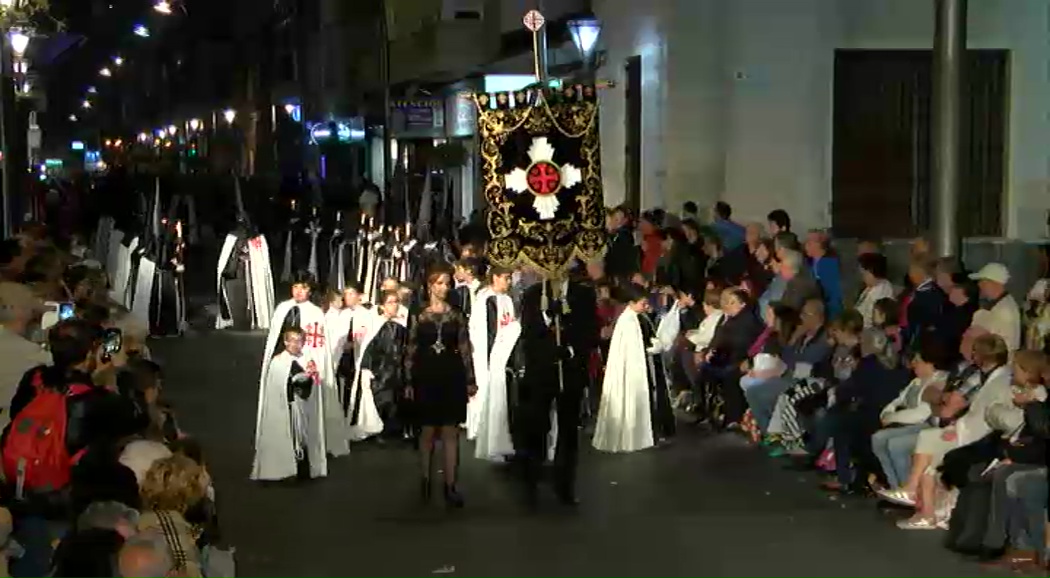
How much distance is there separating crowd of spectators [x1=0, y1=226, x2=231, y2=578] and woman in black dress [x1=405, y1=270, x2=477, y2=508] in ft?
7.88

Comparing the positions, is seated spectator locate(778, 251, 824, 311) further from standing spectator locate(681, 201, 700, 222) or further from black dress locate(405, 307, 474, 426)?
black dress locate(405, 307, 474, 426)

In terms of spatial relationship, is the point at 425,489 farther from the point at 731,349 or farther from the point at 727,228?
the point at 727,228

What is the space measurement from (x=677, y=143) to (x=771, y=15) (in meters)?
2.06

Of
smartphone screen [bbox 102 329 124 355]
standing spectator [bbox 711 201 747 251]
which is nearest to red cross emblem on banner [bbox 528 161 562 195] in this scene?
smartphone screen [bbox 102 329 124 355]

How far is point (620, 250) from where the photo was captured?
19.8 meters

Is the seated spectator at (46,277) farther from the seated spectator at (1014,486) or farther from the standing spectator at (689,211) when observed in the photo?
the standing spectator at (689,211)

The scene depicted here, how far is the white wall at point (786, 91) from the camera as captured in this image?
69.7 feet

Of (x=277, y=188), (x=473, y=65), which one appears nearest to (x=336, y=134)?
(x=277, y=188)

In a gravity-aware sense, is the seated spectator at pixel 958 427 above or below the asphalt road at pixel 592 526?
above

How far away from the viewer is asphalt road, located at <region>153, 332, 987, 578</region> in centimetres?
1083

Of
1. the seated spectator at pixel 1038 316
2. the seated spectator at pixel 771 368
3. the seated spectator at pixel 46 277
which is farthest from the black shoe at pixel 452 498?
the seated spectator at pixel 1038 316

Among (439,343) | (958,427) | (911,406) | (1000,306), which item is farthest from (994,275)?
(439,343)

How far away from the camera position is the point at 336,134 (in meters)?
48.8

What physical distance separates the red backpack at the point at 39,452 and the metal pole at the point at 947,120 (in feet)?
32.4
